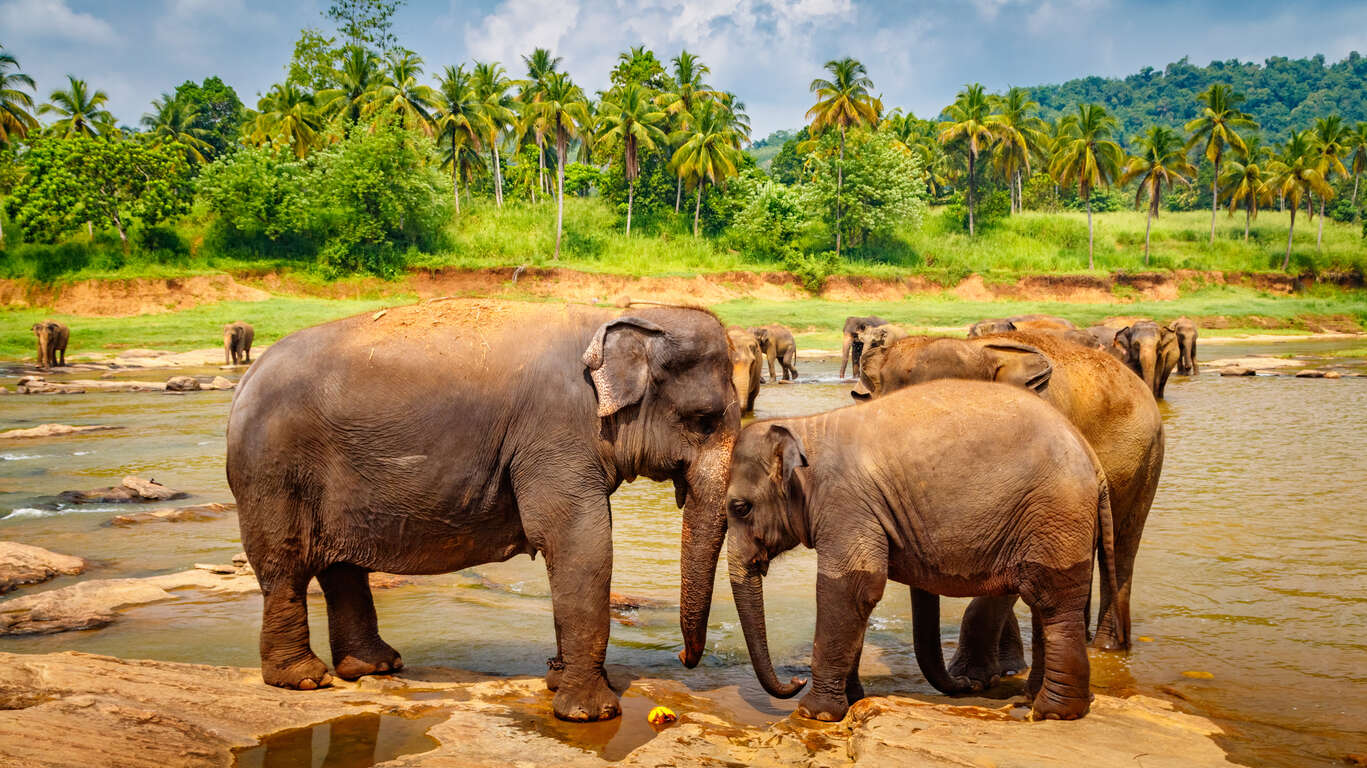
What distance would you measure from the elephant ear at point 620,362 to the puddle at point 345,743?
1.75m

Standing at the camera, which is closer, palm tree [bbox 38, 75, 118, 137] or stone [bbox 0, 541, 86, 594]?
stone [bbox 0, 541, 86, 594]

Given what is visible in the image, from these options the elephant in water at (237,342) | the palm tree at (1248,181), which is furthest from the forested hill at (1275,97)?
the elephant in water at (237,342)

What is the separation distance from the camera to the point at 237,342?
105 feet

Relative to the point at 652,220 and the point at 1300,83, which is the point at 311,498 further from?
the point at 1300,83

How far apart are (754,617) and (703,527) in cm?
53

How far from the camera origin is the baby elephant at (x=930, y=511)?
17.0ft

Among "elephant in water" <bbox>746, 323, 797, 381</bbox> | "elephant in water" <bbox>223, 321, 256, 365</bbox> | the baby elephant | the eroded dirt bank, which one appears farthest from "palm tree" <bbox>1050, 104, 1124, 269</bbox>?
the eroded dirt bank

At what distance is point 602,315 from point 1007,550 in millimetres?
2395

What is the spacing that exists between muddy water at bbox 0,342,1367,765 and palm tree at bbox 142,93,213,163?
194ft

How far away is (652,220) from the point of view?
6062 cm

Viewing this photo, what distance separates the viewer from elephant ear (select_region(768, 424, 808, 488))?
17.5 feet

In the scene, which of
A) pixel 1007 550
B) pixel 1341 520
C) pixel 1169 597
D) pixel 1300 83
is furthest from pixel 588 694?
pixel 1300 83

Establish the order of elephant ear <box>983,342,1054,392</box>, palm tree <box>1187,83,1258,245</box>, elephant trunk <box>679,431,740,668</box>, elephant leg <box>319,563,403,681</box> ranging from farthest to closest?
palm tree <box>1187,83,1258,245</box> → elephant ear <box>983,342,1054,392</box> → elephant leg <box>319,563,403,681</box> → elephant trunk <box>679,431,740,668</box>

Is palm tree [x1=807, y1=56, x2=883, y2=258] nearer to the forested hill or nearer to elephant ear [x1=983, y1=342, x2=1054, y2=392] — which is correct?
elephant ear [x1=983, y1=342, x2=1054, y2=392]
